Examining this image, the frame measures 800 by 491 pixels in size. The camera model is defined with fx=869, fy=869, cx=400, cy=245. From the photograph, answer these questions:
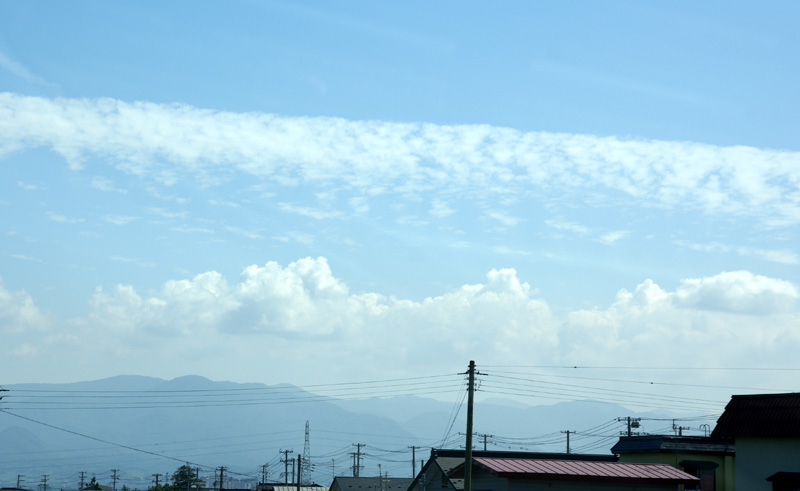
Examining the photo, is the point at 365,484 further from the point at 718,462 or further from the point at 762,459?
the point at 762,459

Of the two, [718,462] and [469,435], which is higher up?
[469,435]

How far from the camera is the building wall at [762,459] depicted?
3484 centimetres

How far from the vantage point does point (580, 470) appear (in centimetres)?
4159

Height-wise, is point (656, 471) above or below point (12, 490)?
above

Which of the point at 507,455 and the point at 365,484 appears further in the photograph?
the point at 365,484

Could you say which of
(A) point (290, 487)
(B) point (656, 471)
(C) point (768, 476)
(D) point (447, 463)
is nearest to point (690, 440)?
(B) point (656, 471)

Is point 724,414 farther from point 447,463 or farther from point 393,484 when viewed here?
point 393,484

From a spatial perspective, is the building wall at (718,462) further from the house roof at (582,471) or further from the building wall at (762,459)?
the building wall at (762,459)

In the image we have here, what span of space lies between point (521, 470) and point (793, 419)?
475 inches

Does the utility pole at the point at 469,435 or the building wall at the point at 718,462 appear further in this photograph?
the building wall at the point at 718,462

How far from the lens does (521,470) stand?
40344mm

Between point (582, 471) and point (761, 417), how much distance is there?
357 inches

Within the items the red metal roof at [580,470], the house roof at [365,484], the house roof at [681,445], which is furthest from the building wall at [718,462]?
the house roof at [365,484]

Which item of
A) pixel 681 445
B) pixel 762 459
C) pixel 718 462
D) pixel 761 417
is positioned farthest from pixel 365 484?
pixel 761 417
